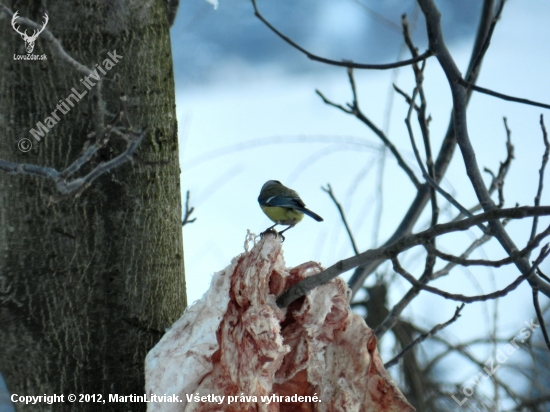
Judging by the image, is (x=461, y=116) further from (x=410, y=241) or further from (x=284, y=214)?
(x=284, y=214)

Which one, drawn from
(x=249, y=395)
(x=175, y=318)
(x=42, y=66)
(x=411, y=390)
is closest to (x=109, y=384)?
(x=175, y=318)

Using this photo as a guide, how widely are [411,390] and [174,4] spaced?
4.63 ft

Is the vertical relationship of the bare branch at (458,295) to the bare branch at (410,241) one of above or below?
below

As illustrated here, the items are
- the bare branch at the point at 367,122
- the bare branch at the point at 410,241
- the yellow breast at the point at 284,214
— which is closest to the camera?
the bare branch at the point at 410,241

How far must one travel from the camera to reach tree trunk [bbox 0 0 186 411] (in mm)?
1194

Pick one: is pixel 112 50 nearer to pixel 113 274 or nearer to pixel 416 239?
pixel 113 274

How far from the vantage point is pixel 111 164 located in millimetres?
925

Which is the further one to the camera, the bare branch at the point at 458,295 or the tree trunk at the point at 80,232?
the tree trunk at the point at 80,232

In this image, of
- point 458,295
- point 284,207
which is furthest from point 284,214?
point 458,295

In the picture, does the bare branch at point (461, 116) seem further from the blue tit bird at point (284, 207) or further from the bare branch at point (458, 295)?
the blue tit bird at point (284, 207)

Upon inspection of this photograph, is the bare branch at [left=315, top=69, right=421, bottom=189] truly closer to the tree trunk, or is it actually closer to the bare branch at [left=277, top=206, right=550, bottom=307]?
the tree trunk

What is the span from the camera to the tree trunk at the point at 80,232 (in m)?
1.19

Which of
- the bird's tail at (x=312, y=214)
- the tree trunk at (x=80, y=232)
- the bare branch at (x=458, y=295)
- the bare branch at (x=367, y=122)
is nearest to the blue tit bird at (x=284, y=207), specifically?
the bird's tail at (x=312, y=214)

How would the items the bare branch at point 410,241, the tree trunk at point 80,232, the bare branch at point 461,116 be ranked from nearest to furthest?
the bare branch at point 410,241 < the bare branch at point 461,116 < the tree trunk at point 80,232
